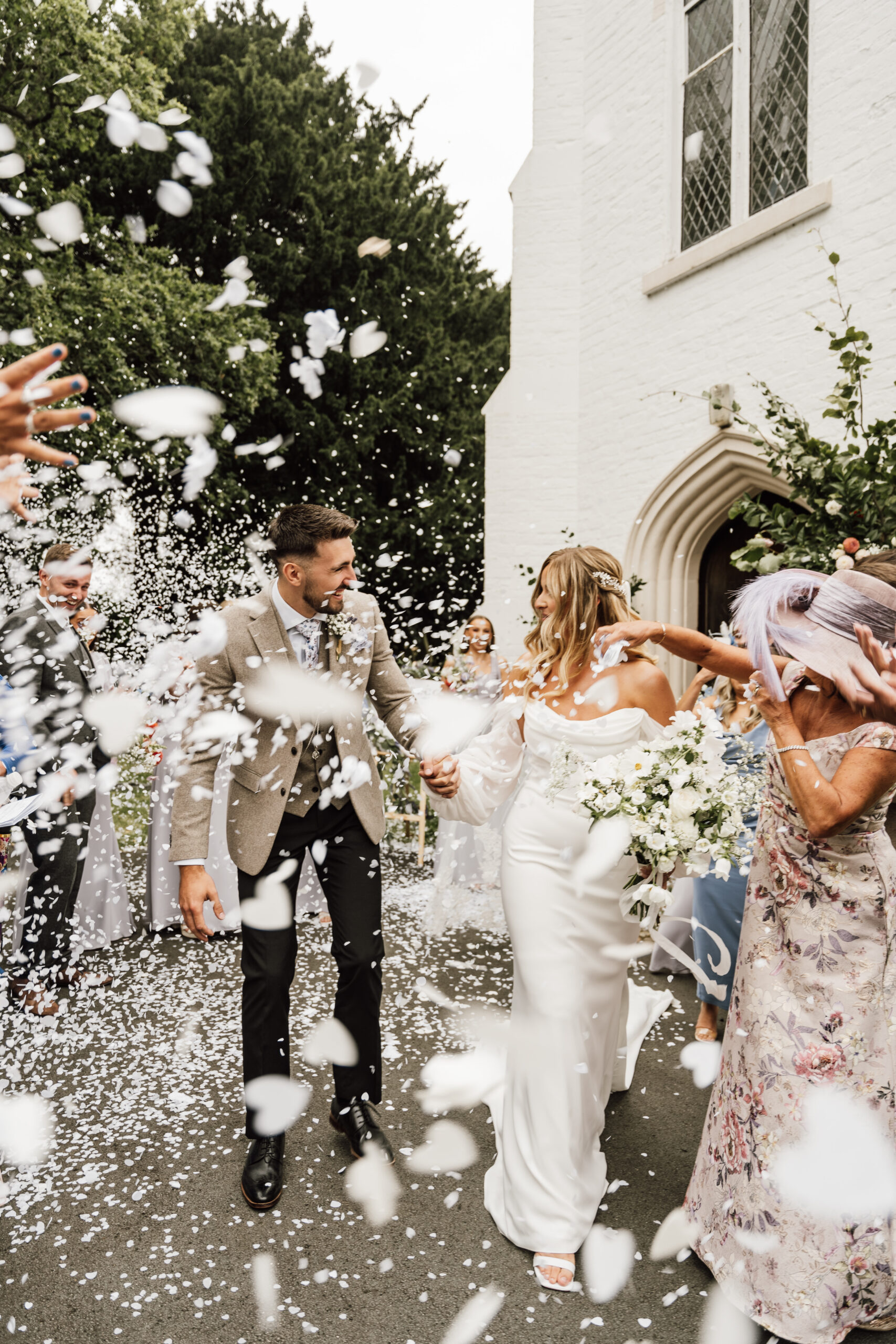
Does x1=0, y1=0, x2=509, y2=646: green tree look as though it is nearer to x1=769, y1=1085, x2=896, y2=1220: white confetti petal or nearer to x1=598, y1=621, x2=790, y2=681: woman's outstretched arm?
x1=598, y1=621, x2=790, y2=681: woman's outstretched arm

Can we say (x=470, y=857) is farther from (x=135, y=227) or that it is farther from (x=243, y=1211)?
(x=135, y=227)

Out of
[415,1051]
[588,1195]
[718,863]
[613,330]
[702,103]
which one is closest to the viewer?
[718,863]

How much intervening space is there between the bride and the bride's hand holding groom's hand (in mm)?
12

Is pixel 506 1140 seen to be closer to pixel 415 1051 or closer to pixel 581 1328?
pixel 581 1328

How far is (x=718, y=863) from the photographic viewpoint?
8.95ft

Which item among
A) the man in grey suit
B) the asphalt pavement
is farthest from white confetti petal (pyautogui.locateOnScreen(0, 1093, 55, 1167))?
the man in grey suit

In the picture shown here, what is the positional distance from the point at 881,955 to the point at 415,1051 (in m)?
2.37

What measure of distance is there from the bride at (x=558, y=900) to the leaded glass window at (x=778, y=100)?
5.68 metres

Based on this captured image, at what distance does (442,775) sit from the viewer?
3385 millimetres

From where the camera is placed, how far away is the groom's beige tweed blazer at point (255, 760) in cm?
316

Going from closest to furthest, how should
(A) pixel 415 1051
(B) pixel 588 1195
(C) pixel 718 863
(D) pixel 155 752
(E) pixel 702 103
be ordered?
(C) pixel 718 863 < (B) pixel 588 1195 < (A) pixel 415 1051 < (D) pixel 155 752 < (E) pixel 702 103

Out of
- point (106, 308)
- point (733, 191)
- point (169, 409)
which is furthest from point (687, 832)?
point (169, 409)

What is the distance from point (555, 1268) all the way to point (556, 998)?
752 mm

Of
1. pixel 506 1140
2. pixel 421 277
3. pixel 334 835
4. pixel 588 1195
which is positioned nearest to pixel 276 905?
pixel 334 835
